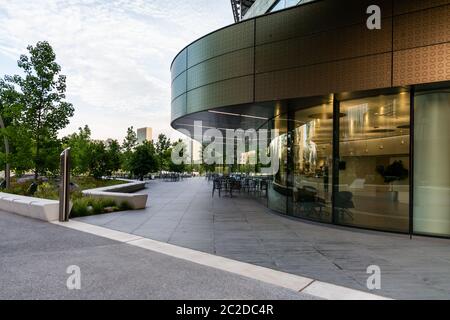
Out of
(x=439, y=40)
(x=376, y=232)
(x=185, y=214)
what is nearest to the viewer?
(x=439, y=40)

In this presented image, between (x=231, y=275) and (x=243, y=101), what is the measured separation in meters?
7.51

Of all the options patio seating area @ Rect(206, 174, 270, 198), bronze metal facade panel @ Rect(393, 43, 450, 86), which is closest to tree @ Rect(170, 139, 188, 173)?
patio seating area @ Rect(206, 174, 270, 198)

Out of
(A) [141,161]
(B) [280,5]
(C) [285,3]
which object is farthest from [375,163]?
(A) [141,161]

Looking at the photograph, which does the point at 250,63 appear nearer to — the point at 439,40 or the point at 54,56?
the point at 439,40

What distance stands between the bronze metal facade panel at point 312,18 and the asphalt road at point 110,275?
7915 millimetres

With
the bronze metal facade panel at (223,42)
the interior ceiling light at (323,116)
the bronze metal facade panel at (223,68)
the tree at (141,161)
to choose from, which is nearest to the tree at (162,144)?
the tree at (141,161)

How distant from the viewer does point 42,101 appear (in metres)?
18.0

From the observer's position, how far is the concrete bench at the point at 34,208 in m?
10.7

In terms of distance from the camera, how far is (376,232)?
9109mm

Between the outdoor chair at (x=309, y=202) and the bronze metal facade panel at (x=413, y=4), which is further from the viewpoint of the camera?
the outdoor chair at (x=309, y=202)

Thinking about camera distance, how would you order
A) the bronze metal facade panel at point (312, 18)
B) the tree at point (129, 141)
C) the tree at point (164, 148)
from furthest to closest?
1. the tree at point (164, 148)
2. the tree at point (129, 141)
3. the bronze metal facade panel at point (312, 18)

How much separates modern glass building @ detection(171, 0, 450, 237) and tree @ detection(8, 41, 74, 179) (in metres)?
10.7

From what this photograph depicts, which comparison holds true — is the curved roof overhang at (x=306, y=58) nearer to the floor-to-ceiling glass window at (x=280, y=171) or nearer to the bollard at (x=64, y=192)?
the floor-to-ceiling glass window at (x=280, y=171)
